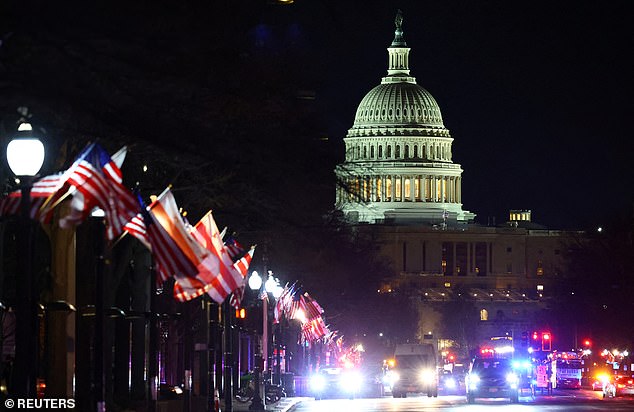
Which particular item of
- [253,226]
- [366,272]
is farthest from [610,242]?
[253,226]

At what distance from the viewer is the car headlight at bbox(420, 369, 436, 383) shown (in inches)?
2980

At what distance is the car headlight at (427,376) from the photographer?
248 feet

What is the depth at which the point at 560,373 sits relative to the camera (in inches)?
3575

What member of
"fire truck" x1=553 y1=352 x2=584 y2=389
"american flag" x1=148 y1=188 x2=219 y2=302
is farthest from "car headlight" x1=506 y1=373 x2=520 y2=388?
"american flag" x1=148 y1=188 x2=219 y2=302

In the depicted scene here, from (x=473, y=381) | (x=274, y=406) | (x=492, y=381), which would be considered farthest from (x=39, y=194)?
(x=492, y=381)

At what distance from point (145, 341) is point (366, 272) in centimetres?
7730

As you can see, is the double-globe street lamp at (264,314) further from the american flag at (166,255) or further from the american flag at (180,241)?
the american flag at (166,255)

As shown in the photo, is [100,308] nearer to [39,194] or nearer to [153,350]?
[39,194]

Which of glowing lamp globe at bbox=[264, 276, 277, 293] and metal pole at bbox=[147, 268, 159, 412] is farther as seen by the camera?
glowing lamp globe at bbox=[264, 276, 277, 293]

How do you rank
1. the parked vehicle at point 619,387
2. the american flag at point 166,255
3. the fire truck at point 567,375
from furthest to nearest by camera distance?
the fire truck at point 567,375
the parked vehicle at point 619,387
the american flag at point 166,255

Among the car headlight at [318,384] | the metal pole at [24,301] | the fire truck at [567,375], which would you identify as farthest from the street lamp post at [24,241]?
the fire truck at [567,375]

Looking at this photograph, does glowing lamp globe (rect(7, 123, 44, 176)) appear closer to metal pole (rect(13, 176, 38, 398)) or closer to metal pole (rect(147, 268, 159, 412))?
metal pole (rect(13, 176, 38, 398))

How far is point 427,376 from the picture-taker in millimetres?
76375

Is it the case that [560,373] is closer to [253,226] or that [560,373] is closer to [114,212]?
[253,226]
